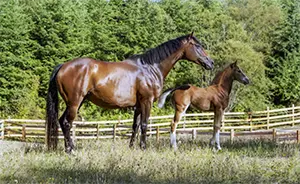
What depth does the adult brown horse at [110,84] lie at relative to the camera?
27.6 ft

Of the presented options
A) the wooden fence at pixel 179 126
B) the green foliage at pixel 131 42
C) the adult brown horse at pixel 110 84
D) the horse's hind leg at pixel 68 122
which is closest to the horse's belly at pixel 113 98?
the adult brown horse at pixel 110 84

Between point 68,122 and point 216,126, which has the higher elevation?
point 68,122

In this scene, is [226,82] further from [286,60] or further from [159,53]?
[286,60]

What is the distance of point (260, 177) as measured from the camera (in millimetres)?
6027

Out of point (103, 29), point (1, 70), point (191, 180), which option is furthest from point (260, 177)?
point (103, 29)

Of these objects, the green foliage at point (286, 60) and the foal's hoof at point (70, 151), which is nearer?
the foal's hoof at point (70, 151)

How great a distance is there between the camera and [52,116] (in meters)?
8.48

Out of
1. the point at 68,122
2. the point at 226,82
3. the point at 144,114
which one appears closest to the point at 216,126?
the point at 226,82

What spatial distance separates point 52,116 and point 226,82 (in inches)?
174

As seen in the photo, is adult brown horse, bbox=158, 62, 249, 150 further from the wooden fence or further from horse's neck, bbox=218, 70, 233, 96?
the wooden fence

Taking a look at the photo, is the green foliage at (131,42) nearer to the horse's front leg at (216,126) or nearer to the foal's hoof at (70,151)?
the horse's front leg at (216,126)

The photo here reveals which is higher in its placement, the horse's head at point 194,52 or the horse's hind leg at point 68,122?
the horse's head at point 194,52

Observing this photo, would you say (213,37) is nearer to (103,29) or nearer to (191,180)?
(103,29)

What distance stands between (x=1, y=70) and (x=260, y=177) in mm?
26985
